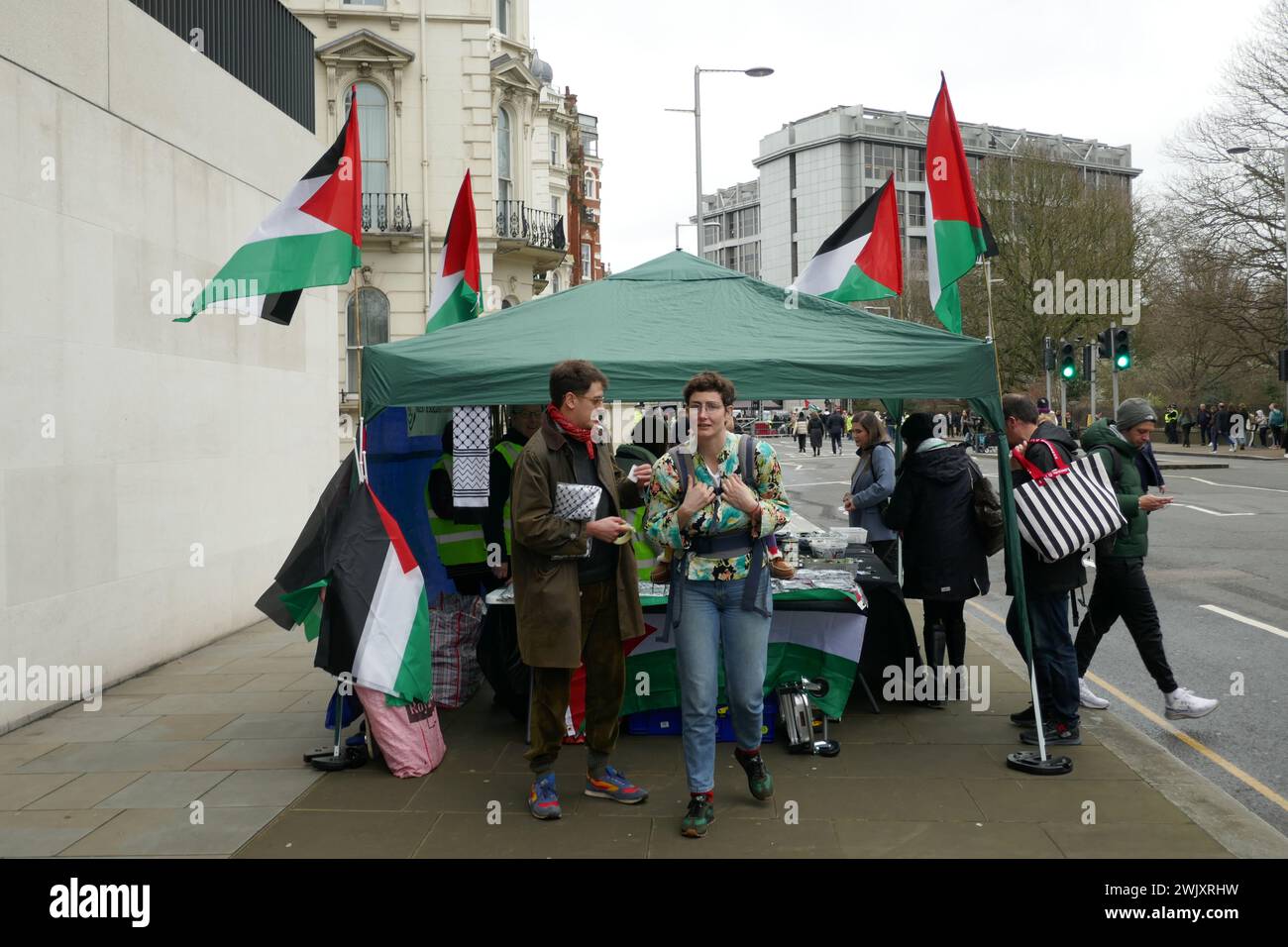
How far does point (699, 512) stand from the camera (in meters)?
4.73

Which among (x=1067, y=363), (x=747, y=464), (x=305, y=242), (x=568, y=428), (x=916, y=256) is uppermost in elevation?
(x=916, y=256)

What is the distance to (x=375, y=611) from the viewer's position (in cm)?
579

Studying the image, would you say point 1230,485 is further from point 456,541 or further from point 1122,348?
point 456,541

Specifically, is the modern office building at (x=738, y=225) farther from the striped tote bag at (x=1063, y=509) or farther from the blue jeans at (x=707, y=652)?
the blue jeans at (x=707, y=652)

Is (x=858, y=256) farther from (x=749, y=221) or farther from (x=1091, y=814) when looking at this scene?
(x=749, y=221)

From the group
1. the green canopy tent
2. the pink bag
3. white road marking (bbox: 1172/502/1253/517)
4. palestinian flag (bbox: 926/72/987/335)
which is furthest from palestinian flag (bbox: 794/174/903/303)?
white road marking (bbox: 1172/502/1253/517)

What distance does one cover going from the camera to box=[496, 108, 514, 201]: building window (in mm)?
26094

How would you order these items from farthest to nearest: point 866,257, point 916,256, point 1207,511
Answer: point 916,256 → point 1207,511 → point 866,257

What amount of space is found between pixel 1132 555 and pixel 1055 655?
39.7 inches

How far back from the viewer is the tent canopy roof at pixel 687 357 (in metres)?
5.98

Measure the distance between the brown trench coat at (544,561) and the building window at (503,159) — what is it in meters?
22.3

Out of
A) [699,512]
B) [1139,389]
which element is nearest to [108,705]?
Answer: [699,512]

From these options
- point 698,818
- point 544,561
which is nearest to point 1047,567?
point 698,818

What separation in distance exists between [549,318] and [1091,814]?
424 centimetres
